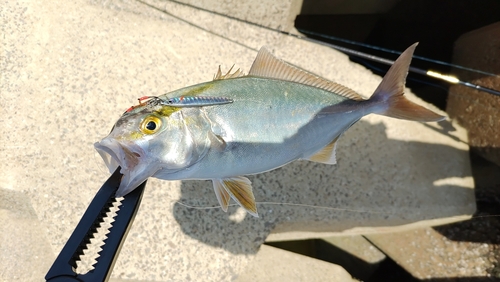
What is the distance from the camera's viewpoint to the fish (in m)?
1.20

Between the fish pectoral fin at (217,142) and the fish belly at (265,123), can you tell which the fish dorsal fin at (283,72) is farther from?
the fish pectoral fin at (217,142)

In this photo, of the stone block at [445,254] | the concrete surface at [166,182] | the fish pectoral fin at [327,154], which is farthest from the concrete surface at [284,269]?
the fish pectoral fin at [327,154]

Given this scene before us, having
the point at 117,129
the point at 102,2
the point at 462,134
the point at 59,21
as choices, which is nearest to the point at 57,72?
the point at 59,21

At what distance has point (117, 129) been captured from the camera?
3.93 feet

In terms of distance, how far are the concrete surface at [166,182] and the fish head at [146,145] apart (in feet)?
3.60

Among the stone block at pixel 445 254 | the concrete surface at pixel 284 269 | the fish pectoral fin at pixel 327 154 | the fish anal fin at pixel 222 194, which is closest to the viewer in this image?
the fish anal fin at pixel 222 194

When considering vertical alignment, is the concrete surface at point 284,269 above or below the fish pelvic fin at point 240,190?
below

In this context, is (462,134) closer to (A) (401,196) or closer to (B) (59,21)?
(A) (401,196)

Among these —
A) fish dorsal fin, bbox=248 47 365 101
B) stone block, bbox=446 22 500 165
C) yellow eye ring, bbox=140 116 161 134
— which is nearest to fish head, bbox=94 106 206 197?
yellow eye ring, bbox=140 116 161 134

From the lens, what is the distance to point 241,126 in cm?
137

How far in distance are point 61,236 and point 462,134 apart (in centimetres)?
324

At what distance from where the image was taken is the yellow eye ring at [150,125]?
1.20m

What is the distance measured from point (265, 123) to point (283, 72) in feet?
0.94

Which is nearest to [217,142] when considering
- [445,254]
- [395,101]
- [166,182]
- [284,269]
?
[395,101]
